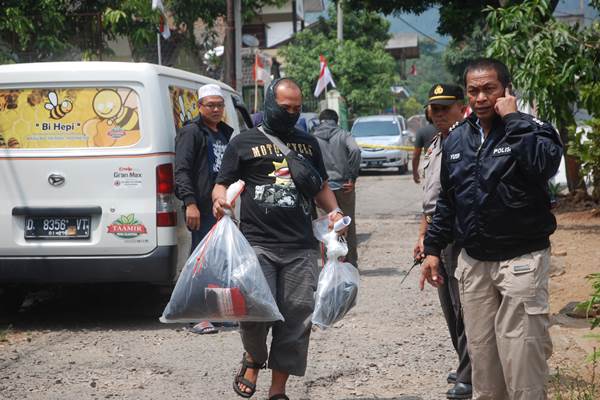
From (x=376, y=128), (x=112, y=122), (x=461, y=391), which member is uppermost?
(x=112, y=122)

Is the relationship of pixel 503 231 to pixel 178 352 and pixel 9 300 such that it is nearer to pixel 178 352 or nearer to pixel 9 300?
pixel 178 352

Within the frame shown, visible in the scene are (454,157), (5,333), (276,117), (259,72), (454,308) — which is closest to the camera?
(454,157)

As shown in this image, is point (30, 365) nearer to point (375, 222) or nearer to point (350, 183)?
point (350, 183)

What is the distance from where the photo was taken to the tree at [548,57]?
10.2 meters

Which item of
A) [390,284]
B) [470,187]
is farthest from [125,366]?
[390,284]

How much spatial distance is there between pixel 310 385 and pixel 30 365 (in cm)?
199

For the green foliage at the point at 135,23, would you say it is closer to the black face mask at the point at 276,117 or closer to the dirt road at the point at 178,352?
the dirt road at the point at 178,352

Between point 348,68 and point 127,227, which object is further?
point 348,68

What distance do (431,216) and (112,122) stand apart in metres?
3.10

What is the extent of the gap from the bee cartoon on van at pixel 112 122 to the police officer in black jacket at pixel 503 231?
12.2 ft

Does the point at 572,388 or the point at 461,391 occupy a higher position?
the point at 572,388

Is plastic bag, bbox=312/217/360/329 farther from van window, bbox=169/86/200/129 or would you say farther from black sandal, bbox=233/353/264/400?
van window, bbox=169/86/200/129

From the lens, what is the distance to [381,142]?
2761 cm

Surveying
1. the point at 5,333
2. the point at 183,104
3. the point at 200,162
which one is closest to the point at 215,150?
the point at 200,162
